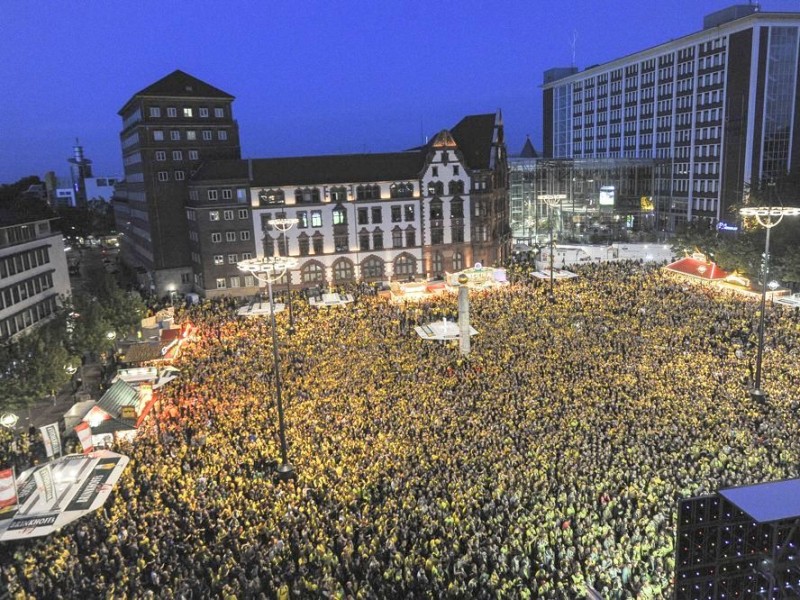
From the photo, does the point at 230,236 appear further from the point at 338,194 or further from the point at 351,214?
the point at 351,214

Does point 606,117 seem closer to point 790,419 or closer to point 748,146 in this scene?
point 748,146

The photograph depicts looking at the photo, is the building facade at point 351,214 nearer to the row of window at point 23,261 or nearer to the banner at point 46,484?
the row of window at point 23,261

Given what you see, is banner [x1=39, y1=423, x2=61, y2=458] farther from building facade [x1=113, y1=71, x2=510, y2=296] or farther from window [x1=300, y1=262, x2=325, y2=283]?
window [x1=300, y1=262, x2=325, y2=283]

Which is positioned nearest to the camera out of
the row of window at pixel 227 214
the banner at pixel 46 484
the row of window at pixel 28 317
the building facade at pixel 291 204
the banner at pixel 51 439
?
the banner at pixel 46 484

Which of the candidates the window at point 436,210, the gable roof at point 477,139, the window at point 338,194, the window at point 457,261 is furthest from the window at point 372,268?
the gable roof at point 477,139

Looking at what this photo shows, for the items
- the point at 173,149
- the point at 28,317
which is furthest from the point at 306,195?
the point at 28,317
